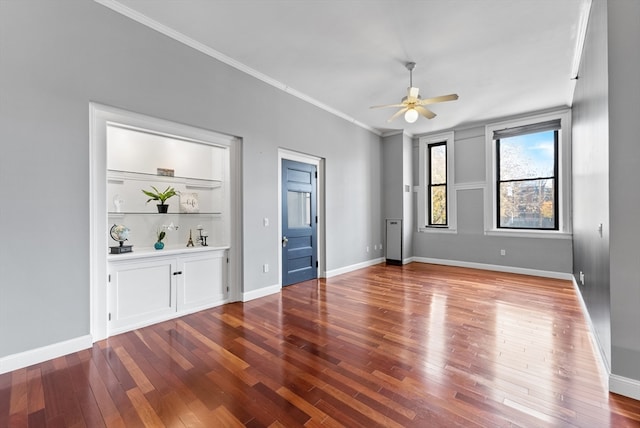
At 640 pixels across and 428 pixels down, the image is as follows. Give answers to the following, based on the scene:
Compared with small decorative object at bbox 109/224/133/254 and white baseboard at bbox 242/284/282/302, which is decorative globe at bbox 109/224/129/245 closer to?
small decorative object at bbox 109/224/133/254

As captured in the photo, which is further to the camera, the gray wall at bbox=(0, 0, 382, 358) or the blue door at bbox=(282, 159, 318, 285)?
the blue door at bbox=(282, 159, 318, 285)

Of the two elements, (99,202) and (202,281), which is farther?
(202,281)

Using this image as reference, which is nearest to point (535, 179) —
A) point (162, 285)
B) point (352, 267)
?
point (352, 267)

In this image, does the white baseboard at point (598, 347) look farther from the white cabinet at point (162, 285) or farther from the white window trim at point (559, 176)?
the white cabinet at point (162, 285)

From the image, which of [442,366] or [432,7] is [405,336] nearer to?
[442,366]

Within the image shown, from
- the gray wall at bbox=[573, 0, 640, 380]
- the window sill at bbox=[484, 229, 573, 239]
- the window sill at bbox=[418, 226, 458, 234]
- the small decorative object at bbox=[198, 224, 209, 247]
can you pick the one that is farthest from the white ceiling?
the window sill at bbox=[418, 226, 458, 234]

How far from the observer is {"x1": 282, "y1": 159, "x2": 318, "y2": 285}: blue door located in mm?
4855

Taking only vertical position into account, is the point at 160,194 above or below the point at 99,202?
above

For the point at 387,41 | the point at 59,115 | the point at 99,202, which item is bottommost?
the point at 99,202

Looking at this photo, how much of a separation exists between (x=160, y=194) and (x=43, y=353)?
1971mm

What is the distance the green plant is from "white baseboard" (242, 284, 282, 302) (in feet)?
5.51

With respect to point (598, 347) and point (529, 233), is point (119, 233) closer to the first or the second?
point (598, 347)

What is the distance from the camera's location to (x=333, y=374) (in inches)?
86.9

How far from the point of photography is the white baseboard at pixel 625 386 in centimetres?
190
